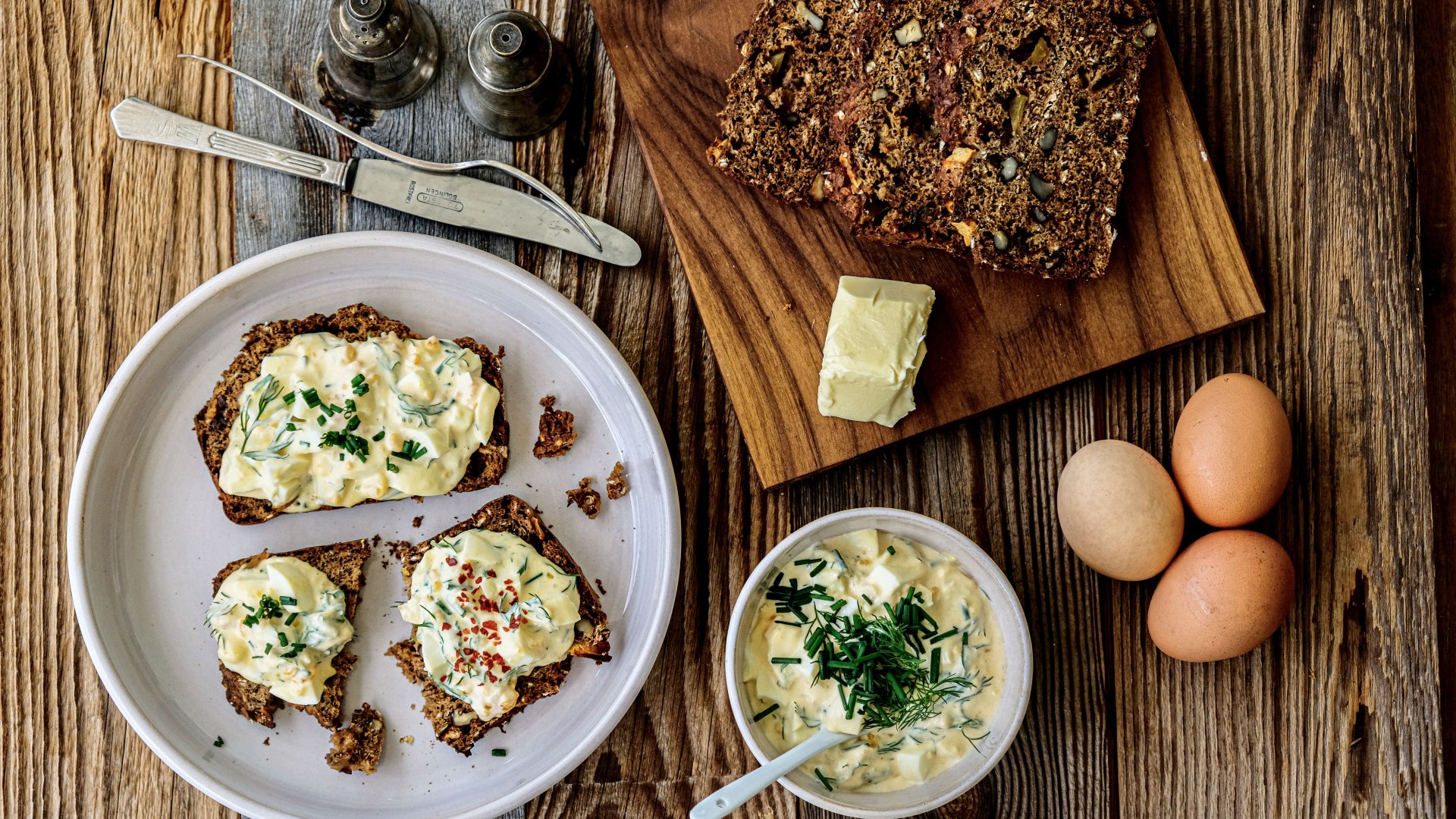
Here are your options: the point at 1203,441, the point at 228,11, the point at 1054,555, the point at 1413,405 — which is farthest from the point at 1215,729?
the point at 228,11

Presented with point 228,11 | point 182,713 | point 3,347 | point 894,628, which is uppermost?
point 228,11

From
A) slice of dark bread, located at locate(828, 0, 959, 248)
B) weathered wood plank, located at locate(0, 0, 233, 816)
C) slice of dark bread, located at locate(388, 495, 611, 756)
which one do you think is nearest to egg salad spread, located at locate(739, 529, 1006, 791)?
slice of dark bread, located at locate(388, 495, 611, 756)

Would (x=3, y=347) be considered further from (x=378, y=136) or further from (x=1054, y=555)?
(x=1054, y=555)

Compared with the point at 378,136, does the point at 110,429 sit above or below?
below

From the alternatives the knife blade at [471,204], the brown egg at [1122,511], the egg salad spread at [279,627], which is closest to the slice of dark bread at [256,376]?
the egg salad spread at [279,627]

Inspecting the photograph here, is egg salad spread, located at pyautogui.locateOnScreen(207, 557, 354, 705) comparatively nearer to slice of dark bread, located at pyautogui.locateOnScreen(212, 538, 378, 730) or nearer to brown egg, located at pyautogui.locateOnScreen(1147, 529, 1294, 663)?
slice of dark bread, located at pyautogui.locateOnScreen(212, 538, 378, 730)

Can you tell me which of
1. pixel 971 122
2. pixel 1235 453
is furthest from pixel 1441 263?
pixel 971 122

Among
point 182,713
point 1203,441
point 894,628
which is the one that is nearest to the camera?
point 894,628
